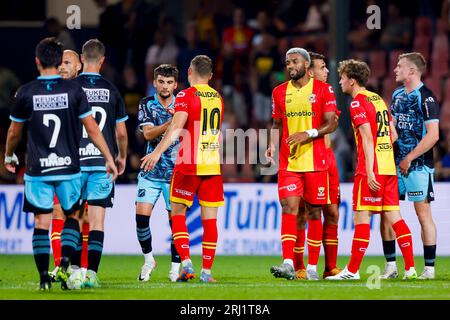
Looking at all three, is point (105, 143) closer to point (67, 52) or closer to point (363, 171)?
point (67, 52)

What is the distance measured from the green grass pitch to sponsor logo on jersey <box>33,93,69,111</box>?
1.67m

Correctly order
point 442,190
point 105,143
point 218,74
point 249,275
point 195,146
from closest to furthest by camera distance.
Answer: point 105,143 < point 195,146 < point 249,275 < point 442,190 < point 218,74

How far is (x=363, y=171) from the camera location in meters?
11.9

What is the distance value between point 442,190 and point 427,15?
22.0 feet

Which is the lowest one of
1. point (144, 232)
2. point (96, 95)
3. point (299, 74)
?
point (144, 232)

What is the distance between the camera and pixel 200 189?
11.9 meters

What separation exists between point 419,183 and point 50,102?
4.20 meters

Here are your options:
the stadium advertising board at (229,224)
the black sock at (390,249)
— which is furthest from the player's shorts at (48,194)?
the stadium advertising board at (229,224)

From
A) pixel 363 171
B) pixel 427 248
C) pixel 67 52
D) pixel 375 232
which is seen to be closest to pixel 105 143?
pixel 67 52

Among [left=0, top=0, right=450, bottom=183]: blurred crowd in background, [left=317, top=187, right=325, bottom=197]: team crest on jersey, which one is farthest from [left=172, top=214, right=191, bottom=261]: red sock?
[left=0, top=0, right=450, bottom=183]: blurred crowd in background

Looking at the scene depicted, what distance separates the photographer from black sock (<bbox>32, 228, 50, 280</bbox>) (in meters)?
10.5

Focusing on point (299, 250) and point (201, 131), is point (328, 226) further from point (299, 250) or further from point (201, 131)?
point (201, 131)

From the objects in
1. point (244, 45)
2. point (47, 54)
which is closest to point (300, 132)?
point (47, 54)

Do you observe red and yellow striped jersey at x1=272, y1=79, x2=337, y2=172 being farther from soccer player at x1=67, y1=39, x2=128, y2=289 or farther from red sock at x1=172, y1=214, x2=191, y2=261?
soccer player at x1=67, y1=39, x2=128, y2=289
